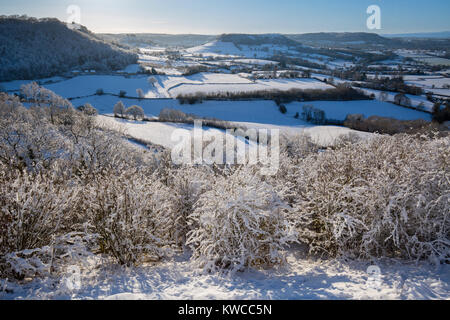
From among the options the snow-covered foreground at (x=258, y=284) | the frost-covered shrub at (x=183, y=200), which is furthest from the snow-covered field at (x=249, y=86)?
the snow-covered foreground at (x=258, y=284)

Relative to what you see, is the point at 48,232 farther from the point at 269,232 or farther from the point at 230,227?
the point at 269,232

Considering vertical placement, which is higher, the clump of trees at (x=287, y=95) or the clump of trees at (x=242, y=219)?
the clump of trees at (x=287, y=95)

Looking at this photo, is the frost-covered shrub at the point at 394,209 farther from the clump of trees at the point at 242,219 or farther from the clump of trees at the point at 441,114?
the clump of trees at the point at 441,114
